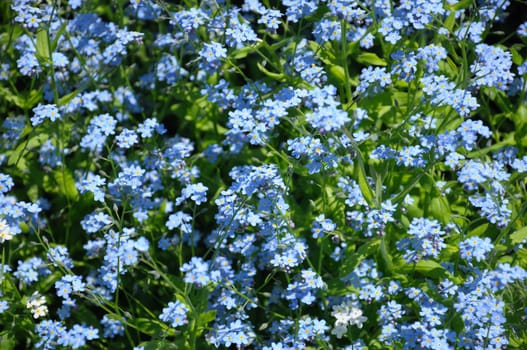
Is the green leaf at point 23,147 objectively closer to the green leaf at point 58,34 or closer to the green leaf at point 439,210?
the green leaf at point 58,34

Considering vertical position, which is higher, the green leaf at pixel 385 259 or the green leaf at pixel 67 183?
the green leaf at pixel 67 183

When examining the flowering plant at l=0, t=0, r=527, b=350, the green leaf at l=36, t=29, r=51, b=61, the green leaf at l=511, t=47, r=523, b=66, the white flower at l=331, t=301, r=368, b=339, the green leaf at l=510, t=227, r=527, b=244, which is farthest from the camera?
the green leaf at l=36, t=29, r=51, b=61

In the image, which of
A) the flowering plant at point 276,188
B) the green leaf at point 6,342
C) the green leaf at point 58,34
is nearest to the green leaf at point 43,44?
the flowering plant at point 276,188

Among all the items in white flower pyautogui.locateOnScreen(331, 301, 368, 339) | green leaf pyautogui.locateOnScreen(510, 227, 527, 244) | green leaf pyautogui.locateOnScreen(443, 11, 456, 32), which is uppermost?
green leaf pyautogui.locateOnScreen(443, 11, 456, 32)

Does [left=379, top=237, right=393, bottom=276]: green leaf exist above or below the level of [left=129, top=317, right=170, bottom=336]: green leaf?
above

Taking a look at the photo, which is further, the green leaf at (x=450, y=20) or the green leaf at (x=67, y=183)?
the green leaf at (x=67, y=183)

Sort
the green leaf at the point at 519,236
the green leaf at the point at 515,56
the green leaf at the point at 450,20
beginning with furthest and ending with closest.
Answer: the green leaf at the point at 515,56
the green leaf at the point at 450,20
the green leaf at the point at 519,236

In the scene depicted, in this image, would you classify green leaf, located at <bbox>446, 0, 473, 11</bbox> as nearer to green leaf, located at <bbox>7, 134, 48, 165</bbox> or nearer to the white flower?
the white flower

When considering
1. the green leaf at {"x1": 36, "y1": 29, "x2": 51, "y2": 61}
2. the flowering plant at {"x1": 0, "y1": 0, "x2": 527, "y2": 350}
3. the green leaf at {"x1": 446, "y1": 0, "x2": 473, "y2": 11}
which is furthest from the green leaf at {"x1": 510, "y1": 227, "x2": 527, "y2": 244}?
the green leaf at {"x1": 36, "y1": 29, "x2": 51, "y2": 61}
